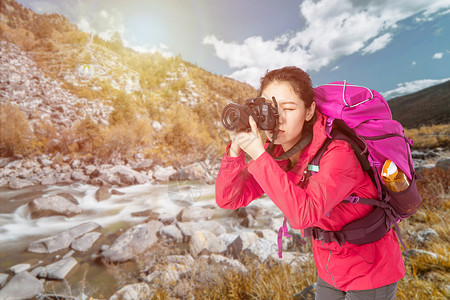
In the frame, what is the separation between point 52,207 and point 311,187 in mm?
9777

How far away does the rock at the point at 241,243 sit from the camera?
17.2 feet

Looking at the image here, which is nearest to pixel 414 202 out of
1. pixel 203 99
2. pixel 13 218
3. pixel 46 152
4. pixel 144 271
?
pixel 144 271

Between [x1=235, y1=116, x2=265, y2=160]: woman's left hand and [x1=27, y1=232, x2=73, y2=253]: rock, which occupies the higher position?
[x1=235, y1=116, x2=265, y2=160]: woman's left hand

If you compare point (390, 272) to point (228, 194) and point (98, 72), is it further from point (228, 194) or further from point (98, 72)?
point (98, 72)

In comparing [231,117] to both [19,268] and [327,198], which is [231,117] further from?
[19,268]

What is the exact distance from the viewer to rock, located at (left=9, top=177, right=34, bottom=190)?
31.3 ft

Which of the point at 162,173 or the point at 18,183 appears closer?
the point at 18,183

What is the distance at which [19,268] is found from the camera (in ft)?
16.8

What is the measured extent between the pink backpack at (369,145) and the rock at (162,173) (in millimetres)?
12630

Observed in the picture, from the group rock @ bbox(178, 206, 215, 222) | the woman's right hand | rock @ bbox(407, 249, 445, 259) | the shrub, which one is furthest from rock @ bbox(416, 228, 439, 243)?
the shrub

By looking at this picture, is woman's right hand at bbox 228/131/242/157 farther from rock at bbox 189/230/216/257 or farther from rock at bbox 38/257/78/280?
rock at bbox 38/257/78/280

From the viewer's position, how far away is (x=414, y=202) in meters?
1.20

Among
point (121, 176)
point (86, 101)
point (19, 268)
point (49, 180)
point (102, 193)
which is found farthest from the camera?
point (86, 101)

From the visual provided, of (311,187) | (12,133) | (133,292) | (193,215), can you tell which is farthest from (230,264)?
(12,133)
